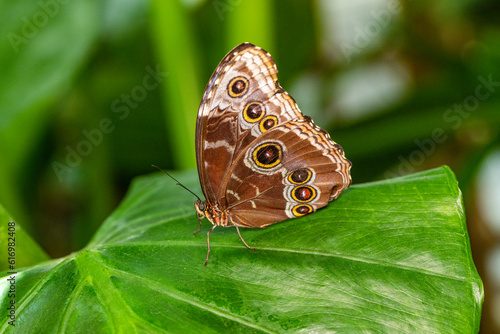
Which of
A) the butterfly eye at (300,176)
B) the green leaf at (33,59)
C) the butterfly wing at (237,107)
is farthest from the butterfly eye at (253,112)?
the green leaf at (33,59)

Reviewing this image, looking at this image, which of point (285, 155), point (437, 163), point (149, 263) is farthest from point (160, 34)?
point (437, 163)

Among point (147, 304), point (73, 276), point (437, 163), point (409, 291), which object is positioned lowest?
point (437, 163)

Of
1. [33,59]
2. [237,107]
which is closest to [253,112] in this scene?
[237,107]

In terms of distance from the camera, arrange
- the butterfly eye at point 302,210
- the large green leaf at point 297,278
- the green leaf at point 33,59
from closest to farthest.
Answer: the large green leaf at point 297,278, the butterfly eye at point 302,210, the green leaf at point 33,59

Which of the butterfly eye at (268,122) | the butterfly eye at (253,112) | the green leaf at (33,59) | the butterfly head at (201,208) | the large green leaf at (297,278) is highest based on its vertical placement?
the green leaf at (33,59)

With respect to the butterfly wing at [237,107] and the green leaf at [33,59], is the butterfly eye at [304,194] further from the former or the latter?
the green leaf at [33,59]

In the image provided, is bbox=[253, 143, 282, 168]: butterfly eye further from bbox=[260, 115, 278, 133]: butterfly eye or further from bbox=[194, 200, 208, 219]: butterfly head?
bbox=[194, 200, 208, 219]: butterfly head

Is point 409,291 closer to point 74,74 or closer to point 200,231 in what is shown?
point 200,231
